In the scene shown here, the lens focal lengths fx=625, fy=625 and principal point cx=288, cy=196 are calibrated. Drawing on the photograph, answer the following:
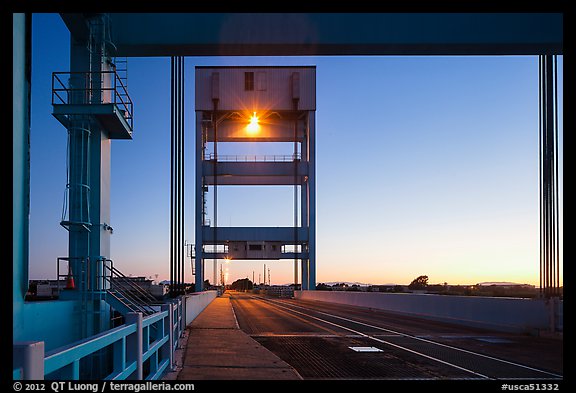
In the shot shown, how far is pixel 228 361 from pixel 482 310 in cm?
1226

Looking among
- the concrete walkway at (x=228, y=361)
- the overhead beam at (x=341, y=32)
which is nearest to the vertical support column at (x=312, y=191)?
the concrete walkway at (x=228, y=361)

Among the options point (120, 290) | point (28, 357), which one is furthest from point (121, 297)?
point (28, 357)

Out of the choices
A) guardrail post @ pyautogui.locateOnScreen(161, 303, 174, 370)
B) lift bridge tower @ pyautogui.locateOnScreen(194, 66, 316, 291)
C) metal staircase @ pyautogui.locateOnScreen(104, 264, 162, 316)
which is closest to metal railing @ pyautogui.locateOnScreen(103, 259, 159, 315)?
metal staircase @ pyautogui.locateOnScreen(104, 264, 162, 316)

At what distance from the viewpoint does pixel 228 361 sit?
1188 cm

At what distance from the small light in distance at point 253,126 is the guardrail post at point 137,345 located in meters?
49.9

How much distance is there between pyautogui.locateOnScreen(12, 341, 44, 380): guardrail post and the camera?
3.42 meters

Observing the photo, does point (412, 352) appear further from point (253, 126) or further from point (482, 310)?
point (253, 126)

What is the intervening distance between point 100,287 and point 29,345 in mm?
13891

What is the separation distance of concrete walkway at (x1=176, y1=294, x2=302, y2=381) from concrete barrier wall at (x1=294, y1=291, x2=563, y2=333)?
8141mm

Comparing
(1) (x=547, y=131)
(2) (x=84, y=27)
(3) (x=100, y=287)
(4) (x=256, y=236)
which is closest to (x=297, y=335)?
(3) (x=100, y=287)
